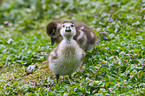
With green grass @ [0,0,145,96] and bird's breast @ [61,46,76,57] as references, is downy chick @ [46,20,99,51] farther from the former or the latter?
bird's breast @ [61,46,76,57]

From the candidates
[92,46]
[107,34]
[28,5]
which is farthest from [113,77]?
[28,5]

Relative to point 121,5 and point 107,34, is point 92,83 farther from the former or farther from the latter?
point 121,5

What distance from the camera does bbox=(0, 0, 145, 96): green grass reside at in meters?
4.84

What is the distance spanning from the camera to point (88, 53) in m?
6.50

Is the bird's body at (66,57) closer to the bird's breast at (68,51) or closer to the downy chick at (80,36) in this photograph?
the bird's breast at (68,51)

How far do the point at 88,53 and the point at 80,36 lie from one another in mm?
527

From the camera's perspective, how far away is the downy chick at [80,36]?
248 inches

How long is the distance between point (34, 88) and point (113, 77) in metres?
1.62

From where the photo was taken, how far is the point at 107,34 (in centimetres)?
685

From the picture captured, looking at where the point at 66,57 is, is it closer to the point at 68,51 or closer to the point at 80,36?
the point at 68,51

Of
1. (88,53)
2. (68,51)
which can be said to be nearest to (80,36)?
(88,53)

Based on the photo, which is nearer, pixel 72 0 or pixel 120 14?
pixel 120 14

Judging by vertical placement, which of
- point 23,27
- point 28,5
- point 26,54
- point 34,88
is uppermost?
point 28,5

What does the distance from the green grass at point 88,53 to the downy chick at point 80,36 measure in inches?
8.0
